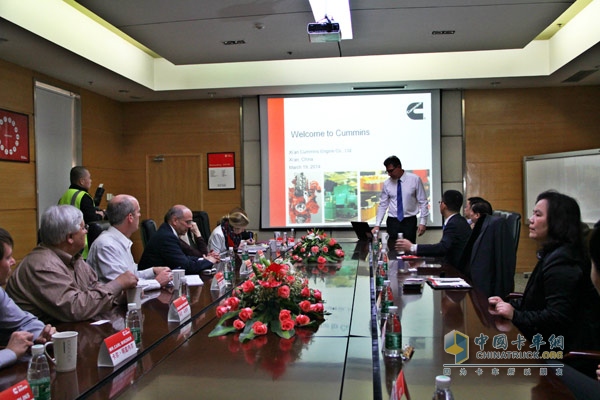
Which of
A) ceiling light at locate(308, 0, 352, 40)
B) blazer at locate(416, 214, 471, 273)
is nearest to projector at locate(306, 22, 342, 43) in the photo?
ceiling light at locate(308, 0, 352, 40)

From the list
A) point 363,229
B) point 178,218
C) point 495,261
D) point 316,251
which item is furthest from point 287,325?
point 363,229

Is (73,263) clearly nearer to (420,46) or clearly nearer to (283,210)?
(420,46)

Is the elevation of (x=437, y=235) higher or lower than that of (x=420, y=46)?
lower

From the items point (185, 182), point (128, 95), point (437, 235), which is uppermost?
point (128, 95)

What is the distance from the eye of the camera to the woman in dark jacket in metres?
2.16

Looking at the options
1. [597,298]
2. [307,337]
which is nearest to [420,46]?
[597,298]

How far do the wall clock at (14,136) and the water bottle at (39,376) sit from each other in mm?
4683

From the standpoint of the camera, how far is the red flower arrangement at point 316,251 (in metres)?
4.04

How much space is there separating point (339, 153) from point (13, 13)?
4.53 metres

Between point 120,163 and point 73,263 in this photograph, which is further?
point 120,163

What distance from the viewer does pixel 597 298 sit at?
2146mm

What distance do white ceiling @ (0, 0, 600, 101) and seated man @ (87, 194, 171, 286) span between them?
2145mm

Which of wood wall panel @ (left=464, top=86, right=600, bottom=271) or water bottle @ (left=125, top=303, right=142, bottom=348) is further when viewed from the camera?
wood wall panel @ (left=464, top=86, right=600, bottom=271)

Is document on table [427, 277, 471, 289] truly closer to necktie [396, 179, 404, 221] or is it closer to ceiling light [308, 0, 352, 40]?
ceiling light [308, 0, 352, 40]
